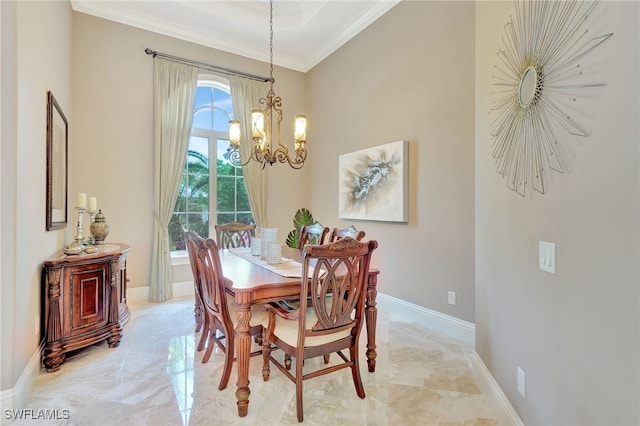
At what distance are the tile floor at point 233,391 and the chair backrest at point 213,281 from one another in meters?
0.49

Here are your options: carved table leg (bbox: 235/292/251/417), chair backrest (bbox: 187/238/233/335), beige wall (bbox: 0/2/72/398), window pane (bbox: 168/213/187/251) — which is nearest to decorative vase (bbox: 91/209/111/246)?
beige wall (bbox: 0/2/72/398)

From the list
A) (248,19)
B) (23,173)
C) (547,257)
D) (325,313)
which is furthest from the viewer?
(248,19)

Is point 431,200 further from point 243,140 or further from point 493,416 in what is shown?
point 243,140

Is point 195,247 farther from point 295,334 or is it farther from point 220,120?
point 220,120

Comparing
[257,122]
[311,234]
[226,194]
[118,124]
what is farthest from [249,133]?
[257,122]

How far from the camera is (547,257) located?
1362mm

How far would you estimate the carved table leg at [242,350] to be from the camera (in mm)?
1849

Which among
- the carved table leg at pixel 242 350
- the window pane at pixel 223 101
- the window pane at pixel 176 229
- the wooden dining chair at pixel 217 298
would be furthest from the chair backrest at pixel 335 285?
the window pane at pixel 223 101

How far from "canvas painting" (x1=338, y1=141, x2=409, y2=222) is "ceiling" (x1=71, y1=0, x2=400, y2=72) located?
1691 mm

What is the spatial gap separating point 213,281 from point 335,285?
0.80m

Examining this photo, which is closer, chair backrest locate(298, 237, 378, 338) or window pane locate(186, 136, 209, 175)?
chair backrest locate(298, 237, 378, 338)

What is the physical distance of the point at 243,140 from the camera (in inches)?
182

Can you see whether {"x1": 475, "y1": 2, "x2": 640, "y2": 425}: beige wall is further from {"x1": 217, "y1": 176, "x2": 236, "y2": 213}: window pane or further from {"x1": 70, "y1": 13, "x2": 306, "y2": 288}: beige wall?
{"x1": 70, "y1": 13, "x2": 306, "y2": 288}: beige wall

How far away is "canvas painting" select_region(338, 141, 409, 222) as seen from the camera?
3443mm
